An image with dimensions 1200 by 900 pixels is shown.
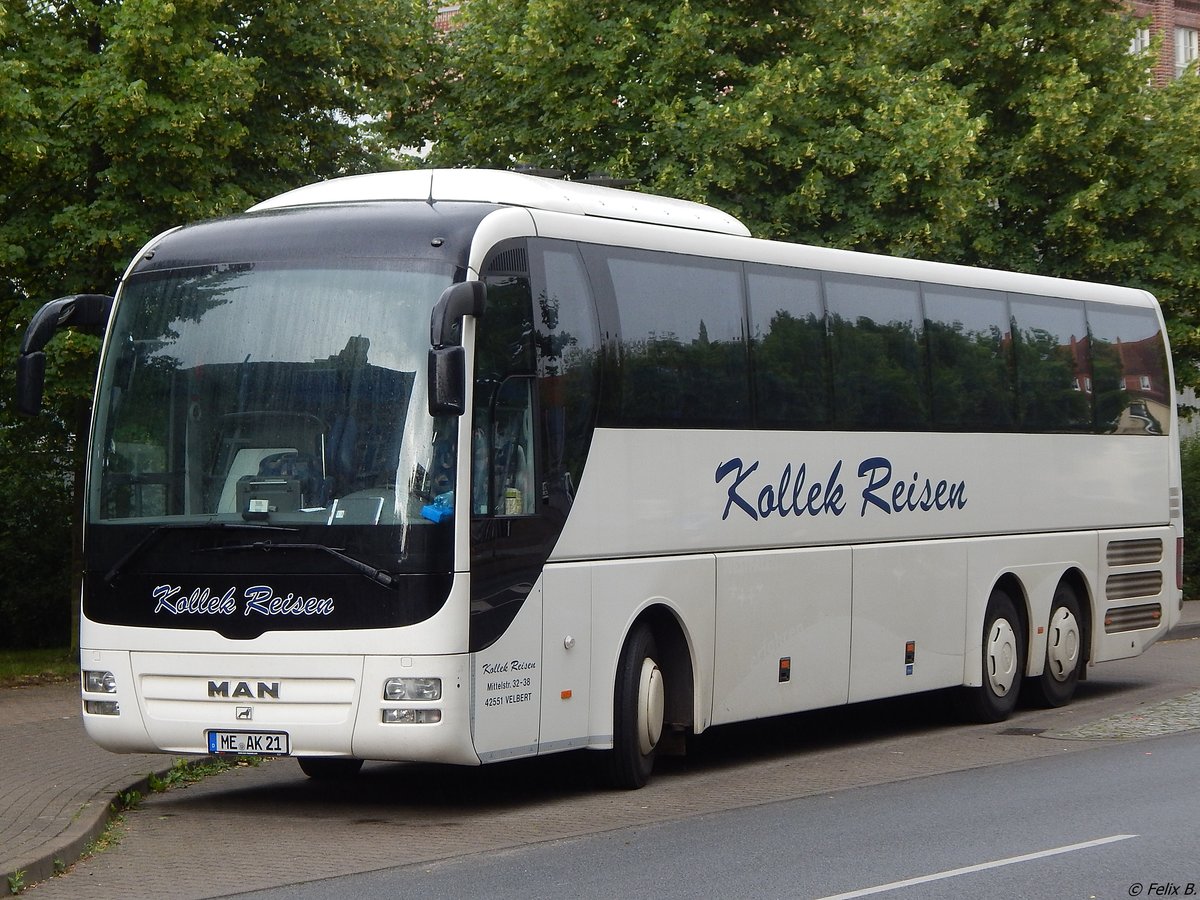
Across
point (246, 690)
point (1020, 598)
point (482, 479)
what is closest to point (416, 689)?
point (246, 690)

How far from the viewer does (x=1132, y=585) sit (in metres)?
18.2

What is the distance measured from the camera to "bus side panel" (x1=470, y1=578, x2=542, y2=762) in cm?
1033

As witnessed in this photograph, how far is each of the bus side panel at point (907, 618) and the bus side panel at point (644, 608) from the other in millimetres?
2035

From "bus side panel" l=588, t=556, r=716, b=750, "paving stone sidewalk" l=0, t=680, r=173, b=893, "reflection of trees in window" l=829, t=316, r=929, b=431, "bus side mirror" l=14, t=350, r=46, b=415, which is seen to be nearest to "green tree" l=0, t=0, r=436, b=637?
"paving stone sidewalk" l=0, t=680, r=173, b=893

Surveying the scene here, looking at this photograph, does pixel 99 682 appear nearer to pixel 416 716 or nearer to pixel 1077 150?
pixel 416 716

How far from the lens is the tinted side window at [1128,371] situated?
704 inches

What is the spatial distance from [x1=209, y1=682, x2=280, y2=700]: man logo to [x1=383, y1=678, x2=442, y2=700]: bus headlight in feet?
2.31

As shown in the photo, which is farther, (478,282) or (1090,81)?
(1090,81)

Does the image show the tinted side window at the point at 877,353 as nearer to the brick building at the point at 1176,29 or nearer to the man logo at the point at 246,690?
the man logo at the point at 246,690

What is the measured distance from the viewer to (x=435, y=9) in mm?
27406

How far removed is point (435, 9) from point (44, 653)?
425 inches

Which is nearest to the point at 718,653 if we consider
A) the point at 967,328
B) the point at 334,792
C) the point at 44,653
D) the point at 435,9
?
the point at 334,792

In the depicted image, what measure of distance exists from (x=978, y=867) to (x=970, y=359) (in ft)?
25.4

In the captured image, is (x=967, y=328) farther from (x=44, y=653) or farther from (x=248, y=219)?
(x=44, y=653)
